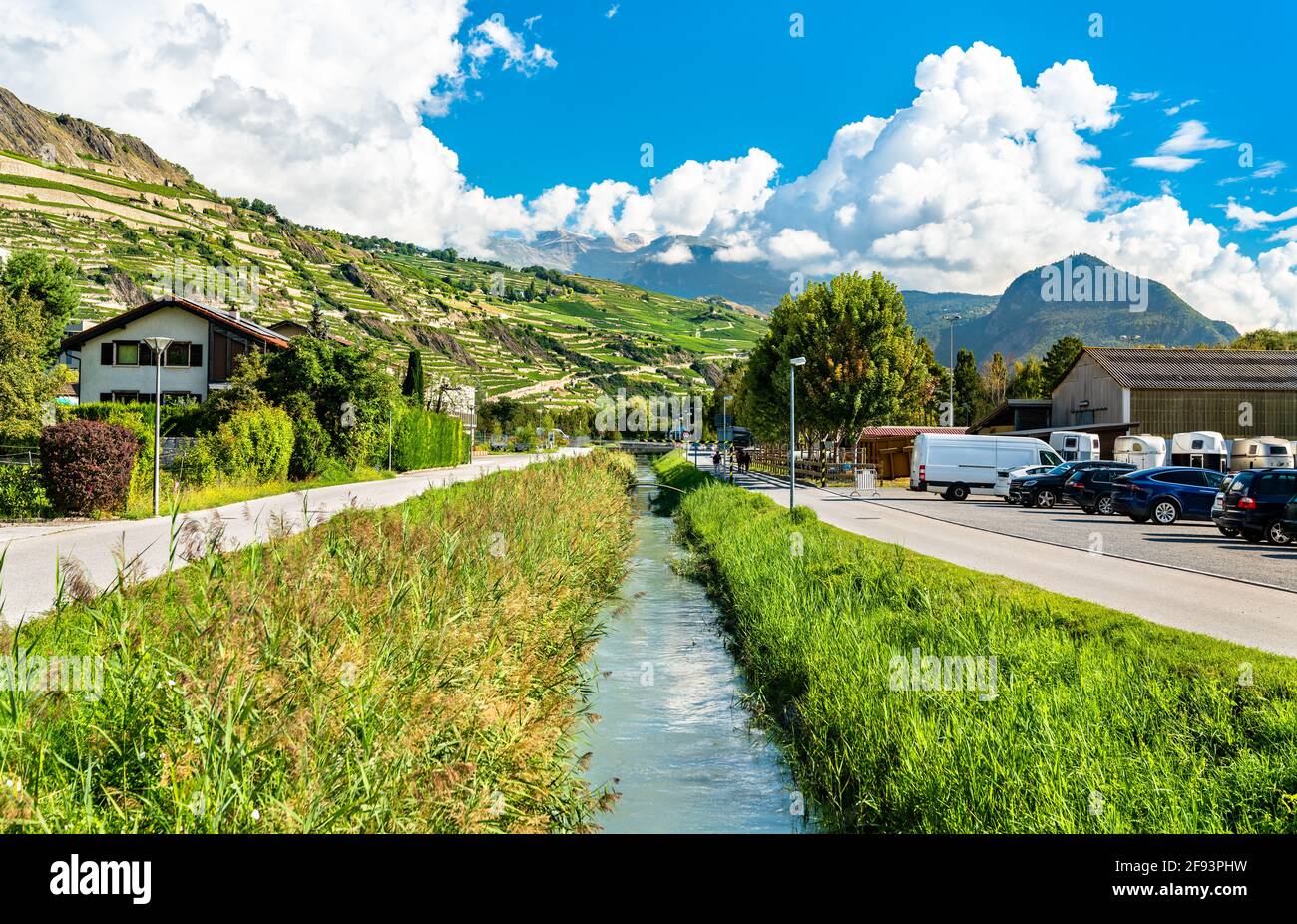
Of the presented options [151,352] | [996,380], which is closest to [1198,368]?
[996,380]

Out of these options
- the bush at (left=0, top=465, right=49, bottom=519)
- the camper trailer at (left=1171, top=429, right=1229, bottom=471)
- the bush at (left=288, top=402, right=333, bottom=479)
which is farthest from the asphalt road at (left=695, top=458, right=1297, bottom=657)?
the bush at (left=0, top=465, right=49, bottom=519)

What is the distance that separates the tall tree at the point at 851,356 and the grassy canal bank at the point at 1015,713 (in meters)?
33.4

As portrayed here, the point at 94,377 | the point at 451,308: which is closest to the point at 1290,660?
the point at 94,377

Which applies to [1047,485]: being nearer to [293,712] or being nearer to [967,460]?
[967,460]

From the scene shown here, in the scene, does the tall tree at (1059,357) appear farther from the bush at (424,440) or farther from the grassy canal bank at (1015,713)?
the grassy canal bank at (1015,713)

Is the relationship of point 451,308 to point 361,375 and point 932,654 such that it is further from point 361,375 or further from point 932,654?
point 932,654

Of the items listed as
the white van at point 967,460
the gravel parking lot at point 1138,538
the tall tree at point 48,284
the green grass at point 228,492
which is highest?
the tall tree at point 48,284

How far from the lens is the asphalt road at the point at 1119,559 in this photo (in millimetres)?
11422

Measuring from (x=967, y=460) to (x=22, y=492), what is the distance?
33.0 m

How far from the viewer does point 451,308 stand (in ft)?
645

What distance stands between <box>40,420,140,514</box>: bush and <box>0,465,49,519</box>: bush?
0.35 m

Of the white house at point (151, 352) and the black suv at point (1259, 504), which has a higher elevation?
the white house at point (151, 352)

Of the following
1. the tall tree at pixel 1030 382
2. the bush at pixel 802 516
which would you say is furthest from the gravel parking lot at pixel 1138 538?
the tall tree at pixel 1030 382

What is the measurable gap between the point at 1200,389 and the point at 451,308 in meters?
167
